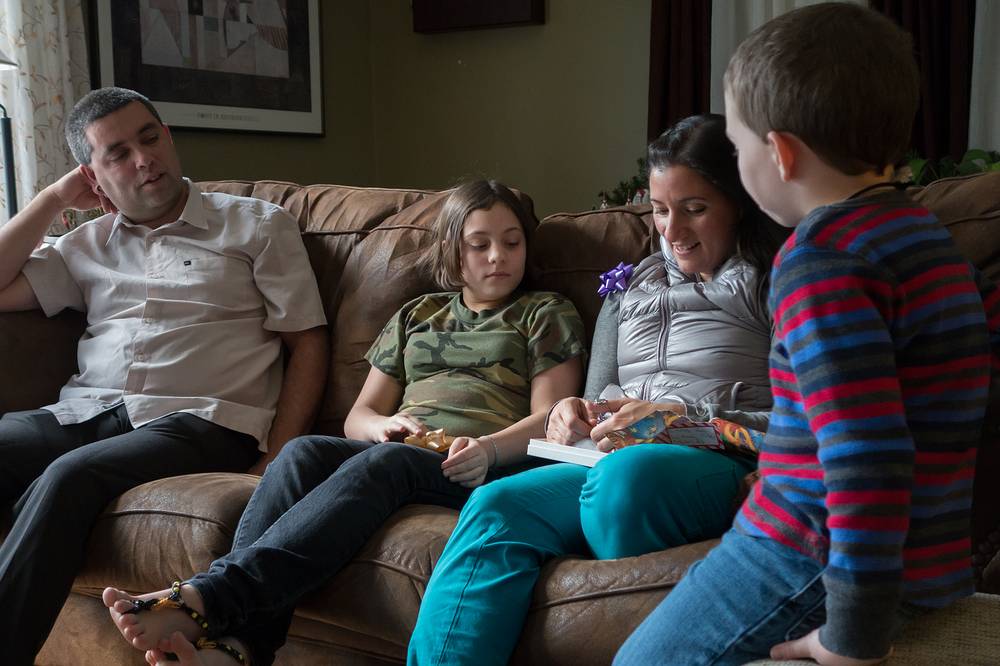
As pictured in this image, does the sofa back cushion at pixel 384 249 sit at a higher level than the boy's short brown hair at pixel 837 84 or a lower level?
lower

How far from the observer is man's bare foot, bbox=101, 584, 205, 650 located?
1.47 m

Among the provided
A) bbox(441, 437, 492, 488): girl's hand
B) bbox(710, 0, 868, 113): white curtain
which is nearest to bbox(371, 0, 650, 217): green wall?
bbox(710, 0, 868, 113): white curtain

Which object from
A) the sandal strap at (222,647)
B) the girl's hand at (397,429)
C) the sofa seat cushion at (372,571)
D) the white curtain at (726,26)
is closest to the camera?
the sofa seat cushion at (372,571)

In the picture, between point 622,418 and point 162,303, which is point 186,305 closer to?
point 162,303

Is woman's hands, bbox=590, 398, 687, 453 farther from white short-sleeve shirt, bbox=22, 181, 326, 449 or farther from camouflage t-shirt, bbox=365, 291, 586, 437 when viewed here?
white short-sleeve shirt, bbox=22, 181, 326, 449

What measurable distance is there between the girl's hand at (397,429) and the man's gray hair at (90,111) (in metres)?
0.97

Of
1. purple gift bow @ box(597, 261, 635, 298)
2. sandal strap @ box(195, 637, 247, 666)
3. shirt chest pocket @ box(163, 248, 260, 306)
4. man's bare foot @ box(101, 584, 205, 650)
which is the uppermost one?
purple gift bow @ box(597, 261, 635, 298)

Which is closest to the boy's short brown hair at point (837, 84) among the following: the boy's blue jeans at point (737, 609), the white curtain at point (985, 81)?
the boy's blue jeans at point (737, 609)

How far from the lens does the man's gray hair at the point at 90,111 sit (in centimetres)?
237

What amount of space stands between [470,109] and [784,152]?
3.64 metres

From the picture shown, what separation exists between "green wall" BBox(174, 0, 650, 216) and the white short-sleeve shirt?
65.7 inches

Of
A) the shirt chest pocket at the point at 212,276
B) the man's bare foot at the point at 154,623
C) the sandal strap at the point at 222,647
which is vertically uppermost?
the shirt chest pocket at the point at 212,276

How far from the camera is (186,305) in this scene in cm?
233

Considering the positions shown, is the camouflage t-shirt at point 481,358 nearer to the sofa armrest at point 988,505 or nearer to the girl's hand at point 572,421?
the girl's hand at point 572,421
